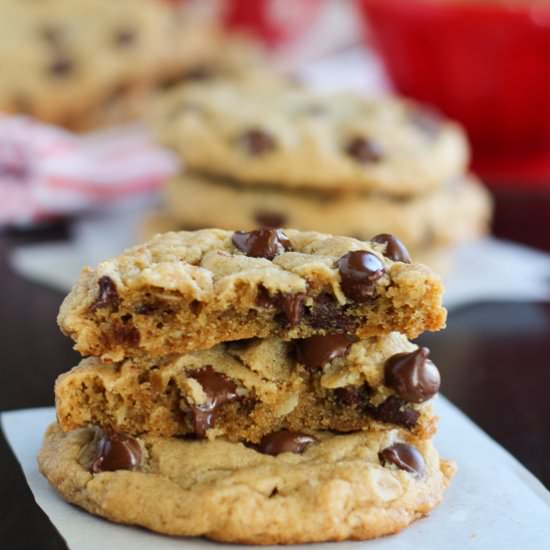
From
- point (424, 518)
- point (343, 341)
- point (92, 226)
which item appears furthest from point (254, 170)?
point (424, 518)

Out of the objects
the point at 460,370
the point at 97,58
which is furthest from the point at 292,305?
the point at 97,58

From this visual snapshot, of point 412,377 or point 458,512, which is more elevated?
point 412,377

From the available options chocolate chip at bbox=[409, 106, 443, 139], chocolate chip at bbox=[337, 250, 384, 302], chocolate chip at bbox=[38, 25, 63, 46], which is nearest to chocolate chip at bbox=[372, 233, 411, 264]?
chocolate chip at bbox=[337, 250, 384, 302]

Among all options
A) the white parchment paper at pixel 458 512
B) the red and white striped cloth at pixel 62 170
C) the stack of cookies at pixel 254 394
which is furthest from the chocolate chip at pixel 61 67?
the stack of cookies at pixel 254 394

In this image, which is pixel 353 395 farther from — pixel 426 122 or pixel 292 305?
pixel 426 122

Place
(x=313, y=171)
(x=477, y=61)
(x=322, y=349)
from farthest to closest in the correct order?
(x=477, y=61), (x=313, y=171), (x=322, y=349)

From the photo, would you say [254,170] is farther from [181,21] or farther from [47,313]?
[181,21]
